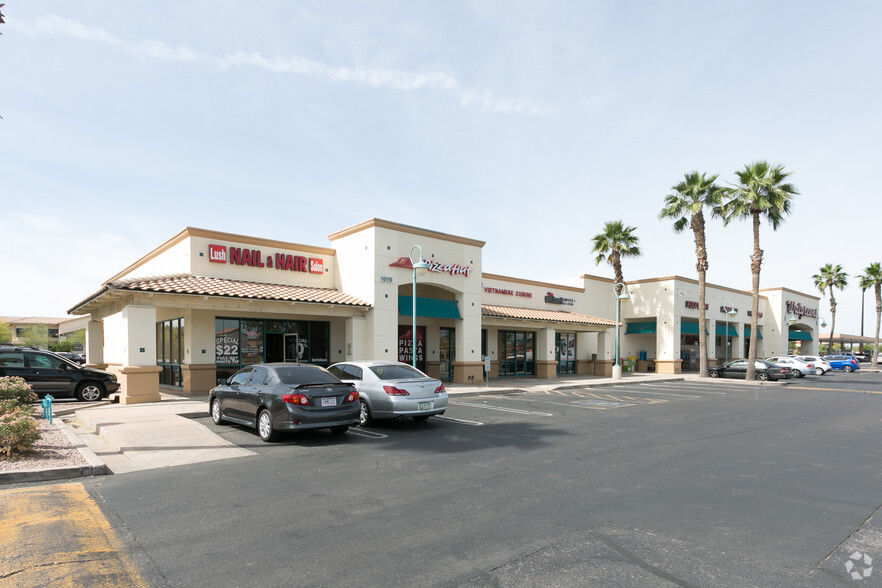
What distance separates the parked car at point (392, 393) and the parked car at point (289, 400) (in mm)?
962

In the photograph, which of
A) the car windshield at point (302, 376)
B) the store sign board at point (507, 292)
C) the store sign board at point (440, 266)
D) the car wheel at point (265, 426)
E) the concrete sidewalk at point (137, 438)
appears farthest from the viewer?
the store sign board at point (507, 292)

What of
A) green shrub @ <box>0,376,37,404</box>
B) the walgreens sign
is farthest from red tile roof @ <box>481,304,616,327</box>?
green shrub @ <box>0,376,37,404</box>

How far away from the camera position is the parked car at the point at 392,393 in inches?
452

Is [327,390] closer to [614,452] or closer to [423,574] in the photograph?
[614,452]

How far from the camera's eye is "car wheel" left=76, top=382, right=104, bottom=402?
16031mm

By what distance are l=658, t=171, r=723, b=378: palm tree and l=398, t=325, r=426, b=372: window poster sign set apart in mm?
17473

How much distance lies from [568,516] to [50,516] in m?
5.60

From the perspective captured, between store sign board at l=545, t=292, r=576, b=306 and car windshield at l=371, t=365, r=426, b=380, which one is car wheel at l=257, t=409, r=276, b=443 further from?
store sign board at l=545, t=292, r=576, b=306

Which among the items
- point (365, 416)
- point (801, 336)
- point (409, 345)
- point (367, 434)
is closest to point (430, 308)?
point (409, 345)

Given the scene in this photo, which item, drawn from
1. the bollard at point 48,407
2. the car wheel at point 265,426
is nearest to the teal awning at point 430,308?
the car wheel at point 265,426

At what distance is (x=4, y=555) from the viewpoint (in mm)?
4551

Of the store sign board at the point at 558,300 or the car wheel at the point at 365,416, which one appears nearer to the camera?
the car wheel at the point at 365,416

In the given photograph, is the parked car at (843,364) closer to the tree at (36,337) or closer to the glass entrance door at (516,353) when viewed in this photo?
the glass entrance door at (516,353)

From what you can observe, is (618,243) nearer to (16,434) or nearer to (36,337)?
(16,434)
